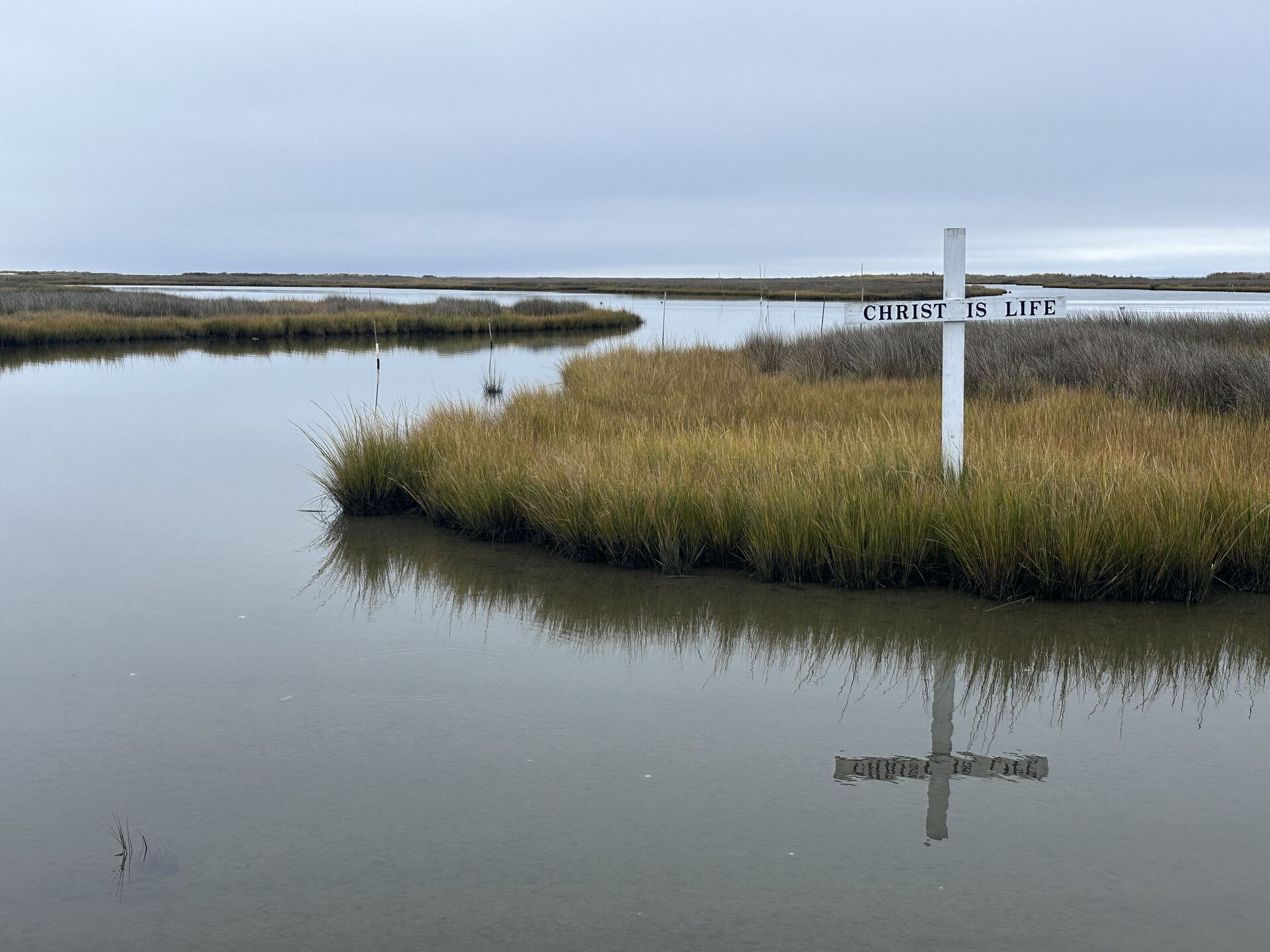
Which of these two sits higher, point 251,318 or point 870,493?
point 251,318

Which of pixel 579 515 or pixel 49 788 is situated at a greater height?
pixel 579 515

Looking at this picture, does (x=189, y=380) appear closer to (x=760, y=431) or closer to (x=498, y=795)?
(x=760, y=431)

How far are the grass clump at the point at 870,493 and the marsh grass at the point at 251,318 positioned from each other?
777 inches

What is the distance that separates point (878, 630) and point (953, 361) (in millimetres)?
1922

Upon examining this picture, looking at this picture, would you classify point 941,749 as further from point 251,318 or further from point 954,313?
point 251,318

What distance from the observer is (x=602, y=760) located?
3334 mm

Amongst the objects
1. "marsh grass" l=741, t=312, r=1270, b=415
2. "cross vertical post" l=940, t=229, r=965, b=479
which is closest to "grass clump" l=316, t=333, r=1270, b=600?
"cross vertical post" l=940, t=229, r=965, b=479

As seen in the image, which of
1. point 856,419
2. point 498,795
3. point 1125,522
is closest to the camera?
point 498,795

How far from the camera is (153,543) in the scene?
657 cm

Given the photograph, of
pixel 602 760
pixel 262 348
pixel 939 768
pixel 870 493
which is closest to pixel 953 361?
pixel 870 493

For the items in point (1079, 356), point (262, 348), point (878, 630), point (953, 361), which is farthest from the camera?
point (262, 348)

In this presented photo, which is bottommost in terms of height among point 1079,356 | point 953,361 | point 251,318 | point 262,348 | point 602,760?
point 602,760

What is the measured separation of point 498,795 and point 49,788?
1229 millimetres

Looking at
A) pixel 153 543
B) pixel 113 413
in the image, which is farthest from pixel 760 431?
pixel 113 413
